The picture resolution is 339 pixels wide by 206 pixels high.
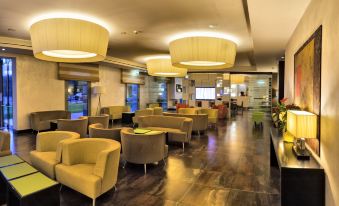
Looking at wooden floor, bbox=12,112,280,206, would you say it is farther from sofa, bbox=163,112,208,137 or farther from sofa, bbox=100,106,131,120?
sofa, bbox=100,106,131,120

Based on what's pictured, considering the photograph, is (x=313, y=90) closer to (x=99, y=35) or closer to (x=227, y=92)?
(x=99, y=35)

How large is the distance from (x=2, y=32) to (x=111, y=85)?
21.7ft

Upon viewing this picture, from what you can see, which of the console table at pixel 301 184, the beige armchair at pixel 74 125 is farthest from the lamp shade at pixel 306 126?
the beige armchair at pixel 74 125

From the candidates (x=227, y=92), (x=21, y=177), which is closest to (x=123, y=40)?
(x=21, y=177)

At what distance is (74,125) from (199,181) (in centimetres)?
497

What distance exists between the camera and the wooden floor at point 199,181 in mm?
3508

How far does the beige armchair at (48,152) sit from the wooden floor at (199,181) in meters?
0.51

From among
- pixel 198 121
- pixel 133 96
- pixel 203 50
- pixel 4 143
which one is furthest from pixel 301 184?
pixel 133 96

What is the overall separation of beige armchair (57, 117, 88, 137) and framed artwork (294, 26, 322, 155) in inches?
255

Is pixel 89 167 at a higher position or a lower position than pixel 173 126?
lower

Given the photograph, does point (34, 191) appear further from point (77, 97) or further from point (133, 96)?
point (133, 96)

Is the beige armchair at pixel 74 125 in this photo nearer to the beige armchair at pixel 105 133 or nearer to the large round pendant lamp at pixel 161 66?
the beige armchair at pixel 105 133

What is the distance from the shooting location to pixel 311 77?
324 cm

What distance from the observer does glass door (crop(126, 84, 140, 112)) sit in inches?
569
